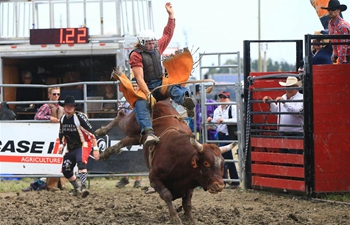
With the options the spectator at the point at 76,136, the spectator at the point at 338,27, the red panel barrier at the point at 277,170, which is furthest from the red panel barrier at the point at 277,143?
the spectator at the point at 76,136

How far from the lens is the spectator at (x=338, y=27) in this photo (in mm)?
9750

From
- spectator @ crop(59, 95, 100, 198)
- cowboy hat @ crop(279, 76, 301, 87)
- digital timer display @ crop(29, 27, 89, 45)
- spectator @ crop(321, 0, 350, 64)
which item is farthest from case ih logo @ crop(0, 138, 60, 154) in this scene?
spectator @ crop(321, 0, 350, 64)

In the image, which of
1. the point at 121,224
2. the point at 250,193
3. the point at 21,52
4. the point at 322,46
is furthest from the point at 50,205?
the point at 21,52

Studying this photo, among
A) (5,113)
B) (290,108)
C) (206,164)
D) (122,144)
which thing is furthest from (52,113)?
(206,164)

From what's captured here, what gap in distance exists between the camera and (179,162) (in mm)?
8086

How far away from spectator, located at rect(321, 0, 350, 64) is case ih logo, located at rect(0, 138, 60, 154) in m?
5.36

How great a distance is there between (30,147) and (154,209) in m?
4.11

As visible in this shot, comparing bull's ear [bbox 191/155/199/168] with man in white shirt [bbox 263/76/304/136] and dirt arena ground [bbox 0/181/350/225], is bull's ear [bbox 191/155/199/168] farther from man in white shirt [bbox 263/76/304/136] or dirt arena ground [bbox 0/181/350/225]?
man in white shirt [bbox 263/76/304/136]

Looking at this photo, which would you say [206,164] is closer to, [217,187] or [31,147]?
[217,187]

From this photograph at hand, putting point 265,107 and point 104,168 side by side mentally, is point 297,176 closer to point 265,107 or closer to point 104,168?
point 265,107

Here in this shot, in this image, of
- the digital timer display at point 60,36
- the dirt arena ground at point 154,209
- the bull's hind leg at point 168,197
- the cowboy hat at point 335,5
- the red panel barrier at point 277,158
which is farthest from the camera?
the digital timer display at point 60,36

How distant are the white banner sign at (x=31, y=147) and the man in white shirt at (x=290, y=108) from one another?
416cm

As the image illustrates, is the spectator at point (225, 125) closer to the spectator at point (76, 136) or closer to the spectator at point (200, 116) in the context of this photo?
the spectator at point (200, 116)

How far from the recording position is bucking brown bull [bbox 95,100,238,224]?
7.69 m
